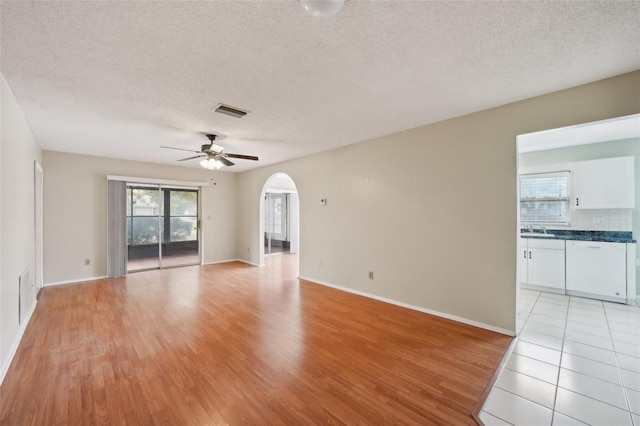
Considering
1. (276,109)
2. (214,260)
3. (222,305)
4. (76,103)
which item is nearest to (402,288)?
(222,305)

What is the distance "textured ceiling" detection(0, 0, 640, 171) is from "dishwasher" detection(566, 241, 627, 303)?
3085 millimetres

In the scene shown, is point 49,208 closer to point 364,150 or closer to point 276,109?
point 276,109

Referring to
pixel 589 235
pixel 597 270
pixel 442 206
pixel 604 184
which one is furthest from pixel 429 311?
pixel 604 184

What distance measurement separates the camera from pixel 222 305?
4.17 metres

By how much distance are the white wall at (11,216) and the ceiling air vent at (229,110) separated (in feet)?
6.02

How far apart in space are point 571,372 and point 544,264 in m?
2.90

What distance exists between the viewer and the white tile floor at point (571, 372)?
191 cm

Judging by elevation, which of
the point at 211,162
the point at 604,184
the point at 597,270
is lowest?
the point at 597,270

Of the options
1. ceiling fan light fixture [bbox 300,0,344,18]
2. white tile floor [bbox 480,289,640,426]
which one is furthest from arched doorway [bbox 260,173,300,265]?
ceiling fan light fixture [bbox 300,0,344,18]

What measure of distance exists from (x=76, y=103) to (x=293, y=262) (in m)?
5.96

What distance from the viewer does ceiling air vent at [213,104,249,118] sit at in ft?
10.4

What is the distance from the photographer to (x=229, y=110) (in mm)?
3258

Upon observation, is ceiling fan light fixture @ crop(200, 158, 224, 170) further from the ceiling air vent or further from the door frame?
the door frame

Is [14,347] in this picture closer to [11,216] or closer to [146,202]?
[11,216]
